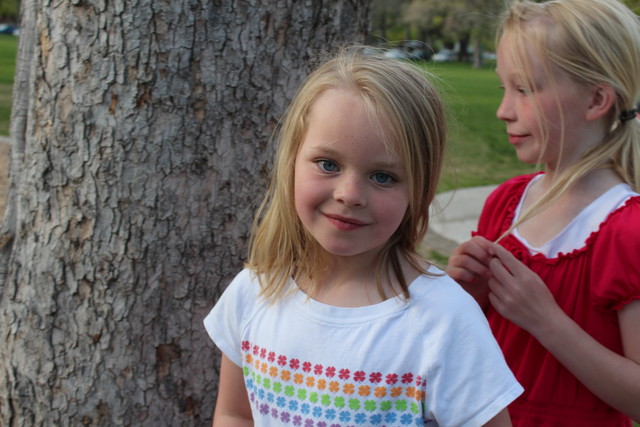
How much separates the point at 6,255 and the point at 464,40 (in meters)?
60.7

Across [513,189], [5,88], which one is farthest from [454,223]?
[5,88]

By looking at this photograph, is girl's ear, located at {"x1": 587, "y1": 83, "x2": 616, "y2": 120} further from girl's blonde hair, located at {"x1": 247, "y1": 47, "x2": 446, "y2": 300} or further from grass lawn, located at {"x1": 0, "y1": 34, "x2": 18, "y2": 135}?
grass lawn, located at {"x1": 0, "y1": 34, "x2": 18, "y2": 135}

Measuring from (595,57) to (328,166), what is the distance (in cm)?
71

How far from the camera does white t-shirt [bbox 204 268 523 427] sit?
4.46 feet

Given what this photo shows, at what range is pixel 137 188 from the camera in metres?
2.12

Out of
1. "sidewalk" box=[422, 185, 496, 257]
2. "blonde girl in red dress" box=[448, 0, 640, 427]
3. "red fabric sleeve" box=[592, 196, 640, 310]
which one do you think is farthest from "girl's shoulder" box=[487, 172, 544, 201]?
"sidewalk" box=[422, 185, 496, 257]

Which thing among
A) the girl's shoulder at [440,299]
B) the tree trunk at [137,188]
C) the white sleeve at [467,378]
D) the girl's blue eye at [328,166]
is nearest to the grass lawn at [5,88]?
the tree trunk at [137,188]

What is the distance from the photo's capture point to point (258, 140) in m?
2.23

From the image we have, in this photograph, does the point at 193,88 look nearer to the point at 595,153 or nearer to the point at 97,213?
the point at 97,213

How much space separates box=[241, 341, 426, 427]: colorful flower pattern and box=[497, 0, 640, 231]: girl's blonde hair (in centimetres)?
59

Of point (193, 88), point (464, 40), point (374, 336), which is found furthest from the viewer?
point (464, 40)

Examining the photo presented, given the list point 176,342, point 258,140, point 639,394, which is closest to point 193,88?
point 258,140

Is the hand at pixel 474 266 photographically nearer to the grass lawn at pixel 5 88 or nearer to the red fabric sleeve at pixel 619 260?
the red fabric sleeve at pixel 619 260

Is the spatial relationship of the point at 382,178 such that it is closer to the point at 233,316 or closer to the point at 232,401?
the point at 233,316
